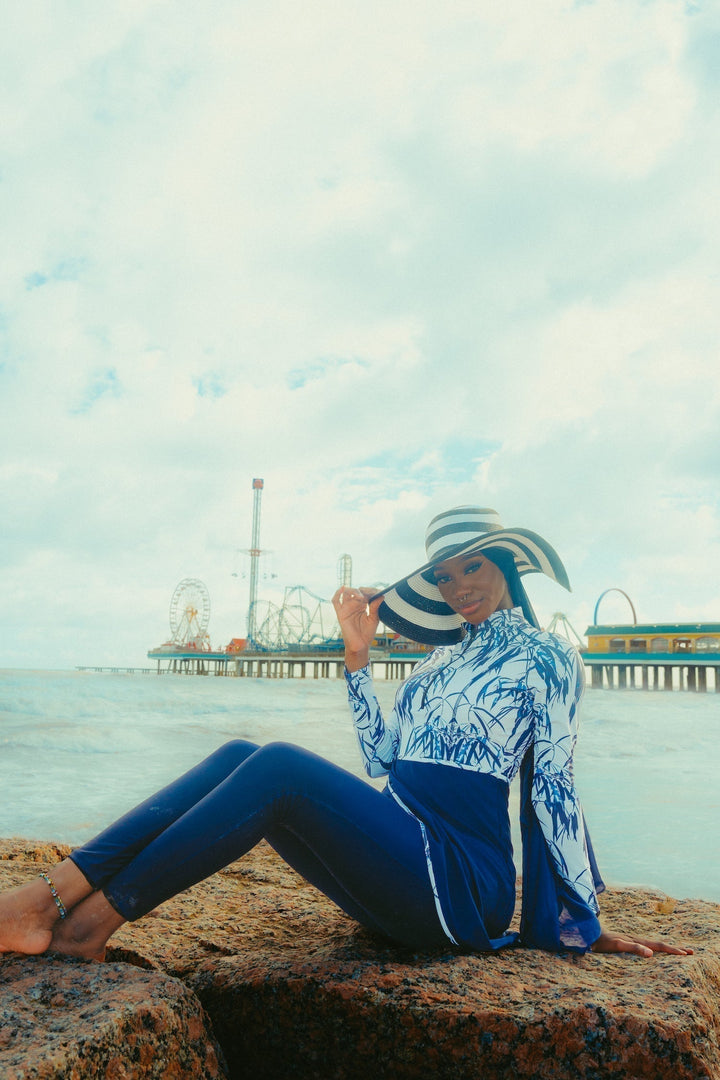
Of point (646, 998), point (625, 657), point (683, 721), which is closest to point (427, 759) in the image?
point (646, 998)

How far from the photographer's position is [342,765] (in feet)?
27.2

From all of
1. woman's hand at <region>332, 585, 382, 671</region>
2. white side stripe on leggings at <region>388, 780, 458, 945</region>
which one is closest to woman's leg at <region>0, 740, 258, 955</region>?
white side stripe on leggings at <region>388, 780, 458, 945</region>

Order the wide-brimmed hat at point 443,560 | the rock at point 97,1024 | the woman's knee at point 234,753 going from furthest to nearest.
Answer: the wide-brimmed hat at point 443,560
the woman's knee at point 234,753
the rock at point 97,1024

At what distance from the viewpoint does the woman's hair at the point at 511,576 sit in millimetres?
1773

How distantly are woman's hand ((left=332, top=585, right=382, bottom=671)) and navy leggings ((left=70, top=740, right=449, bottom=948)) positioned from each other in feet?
1.58

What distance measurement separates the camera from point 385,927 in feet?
4.72

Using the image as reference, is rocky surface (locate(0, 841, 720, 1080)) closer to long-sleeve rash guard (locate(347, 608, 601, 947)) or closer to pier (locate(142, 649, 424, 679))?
long-sleeve rash guard (locate(347, 608, 601, 947))

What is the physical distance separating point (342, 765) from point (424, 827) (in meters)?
7.14

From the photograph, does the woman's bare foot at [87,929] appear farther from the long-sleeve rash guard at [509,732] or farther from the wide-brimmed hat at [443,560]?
the wide-brimmed hat at [443,560]

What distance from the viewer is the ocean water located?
4004mm

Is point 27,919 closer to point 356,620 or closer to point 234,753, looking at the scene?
point 234,753

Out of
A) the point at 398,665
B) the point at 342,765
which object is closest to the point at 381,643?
the point at 398,665

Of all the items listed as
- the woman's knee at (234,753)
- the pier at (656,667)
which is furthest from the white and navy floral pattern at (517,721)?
the pier at (656,667)

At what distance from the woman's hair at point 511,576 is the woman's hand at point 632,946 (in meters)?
0.70
